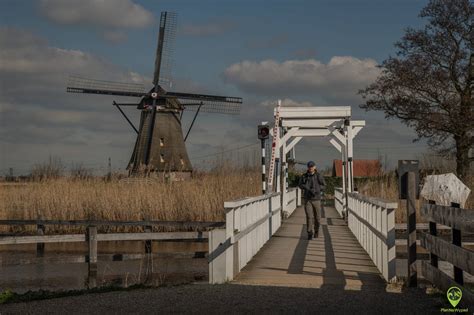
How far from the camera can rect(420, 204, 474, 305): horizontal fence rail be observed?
24.6ft

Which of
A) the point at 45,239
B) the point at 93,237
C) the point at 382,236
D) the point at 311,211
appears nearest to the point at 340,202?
the point at 311,211

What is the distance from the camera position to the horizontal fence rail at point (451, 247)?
24.6 feet

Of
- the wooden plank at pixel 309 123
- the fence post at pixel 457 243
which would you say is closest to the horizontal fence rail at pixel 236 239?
the fence post at pixel 457 243

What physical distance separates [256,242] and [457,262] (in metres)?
7.26

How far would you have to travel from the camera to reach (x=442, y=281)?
8.89 m

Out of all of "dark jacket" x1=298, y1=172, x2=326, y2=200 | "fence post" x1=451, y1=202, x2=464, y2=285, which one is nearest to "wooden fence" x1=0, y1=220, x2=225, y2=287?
"dark jacket" x1=298, y1=172, x2=326, y2=200

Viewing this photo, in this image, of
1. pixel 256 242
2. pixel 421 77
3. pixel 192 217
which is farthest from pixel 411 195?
pixel 421 77

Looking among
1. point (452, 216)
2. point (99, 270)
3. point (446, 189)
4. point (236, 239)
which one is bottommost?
point (99, 270)

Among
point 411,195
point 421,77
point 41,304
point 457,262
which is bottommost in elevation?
point 41,304

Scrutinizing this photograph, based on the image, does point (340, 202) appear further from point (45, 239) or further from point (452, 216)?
point (452, 216)

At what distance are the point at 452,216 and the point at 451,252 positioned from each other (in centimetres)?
42

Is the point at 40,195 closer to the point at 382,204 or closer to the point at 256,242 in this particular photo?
the point at 256,242

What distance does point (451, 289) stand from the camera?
789 centimetres

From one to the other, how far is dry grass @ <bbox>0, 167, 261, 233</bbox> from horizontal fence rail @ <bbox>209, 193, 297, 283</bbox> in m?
7.23
